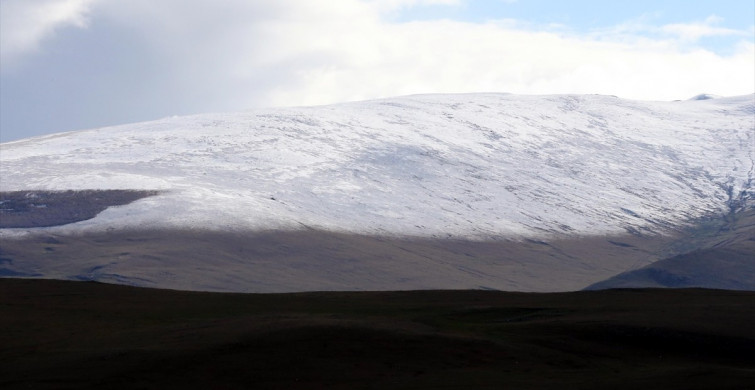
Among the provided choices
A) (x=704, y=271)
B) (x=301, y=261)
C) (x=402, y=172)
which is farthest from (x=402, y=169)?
(x=704, y=271)

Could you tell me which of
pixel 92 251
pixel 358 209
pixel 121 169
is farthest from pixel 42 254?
pixel 358 209

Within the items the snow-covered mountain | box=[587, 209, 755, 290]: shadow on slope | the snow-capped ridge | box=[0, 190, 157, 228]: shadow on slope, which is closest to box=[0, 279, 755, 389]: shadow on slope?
box=[587, 209, 755, 290]: shadow on slope

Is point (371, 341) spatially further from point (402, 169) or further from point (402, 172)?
point (402, 169)

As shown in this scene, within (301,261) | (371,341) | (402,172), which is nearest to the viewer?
(371,341)

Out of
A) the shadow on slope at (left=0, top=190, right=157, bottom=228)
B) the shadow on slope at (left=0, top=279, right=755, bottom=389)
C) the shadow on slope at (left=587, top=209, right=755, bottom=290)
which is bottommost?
the shadow on slope at (left=0, top=279, right=755, bottom=389)

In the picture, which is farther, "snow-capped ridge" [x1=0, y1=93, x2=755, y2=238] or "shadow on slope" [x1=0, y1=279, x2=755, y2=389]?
"snow-capped ridge" [x1=0, y1=93, x2=755, y2=238]

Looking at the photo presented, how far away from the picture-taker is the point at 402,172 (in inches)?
6344

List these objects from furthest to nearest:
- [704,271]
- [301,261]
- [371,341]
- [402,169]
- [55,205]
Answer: [402,169], [55,205], [704,271], [301,261], [371,341]

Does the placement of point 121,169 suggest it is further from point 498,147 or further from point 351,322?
point 351,322

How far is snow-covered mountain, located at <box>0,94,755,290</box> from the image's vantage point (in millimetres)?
142500

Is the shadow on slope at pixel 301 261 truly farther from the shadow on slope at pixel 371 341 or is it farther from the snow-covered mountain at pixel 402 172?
the shadow on slope at pixel 371 341

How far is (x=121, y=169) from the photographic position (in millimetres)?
150125

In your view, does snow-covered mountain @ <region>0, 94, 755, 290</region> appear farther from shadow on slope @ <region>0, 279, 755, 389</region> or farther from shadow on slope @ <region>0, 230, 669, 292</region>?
shadow on slope @ <region>0, 279, 755, 389</region>

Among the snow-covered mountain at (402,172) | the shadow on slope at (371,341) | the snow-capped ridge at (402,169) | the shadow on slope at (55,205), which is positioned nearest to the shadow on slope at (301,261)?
the snow-covered mountain at (402,172)
